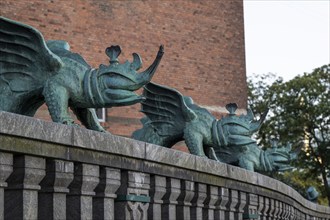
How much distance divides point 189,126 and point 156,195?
5.17 m

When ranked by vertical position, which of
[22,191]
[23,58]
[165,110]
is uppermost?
[165,110]

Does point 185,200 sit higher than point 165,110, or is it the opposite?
point 165,110

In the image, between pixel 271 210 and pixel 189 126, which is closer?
pixel 271 210

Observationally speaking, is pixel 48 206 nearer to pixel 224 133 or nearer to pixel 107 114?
pixel 224 133

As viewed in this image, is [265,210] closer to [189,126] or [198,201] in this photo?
[189,126]

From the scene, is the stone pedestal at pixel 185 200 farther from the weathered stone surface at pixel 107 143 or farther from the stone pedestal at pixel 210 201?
the weathered stone surface at pixel 107 143

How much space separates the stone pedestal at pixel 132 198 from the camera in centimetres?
648

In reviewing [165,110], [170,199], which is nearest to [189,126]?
[165,110]

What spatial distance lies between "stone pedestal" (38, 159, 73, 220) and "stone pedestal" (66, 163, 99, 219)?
0.12 m

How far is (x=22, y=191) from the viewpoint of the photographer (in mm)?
5375

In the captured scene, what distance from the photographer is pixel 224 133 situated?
12.6 metres

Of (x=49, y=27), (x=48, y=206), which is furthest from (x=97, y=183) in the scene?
(x=49, y=27)

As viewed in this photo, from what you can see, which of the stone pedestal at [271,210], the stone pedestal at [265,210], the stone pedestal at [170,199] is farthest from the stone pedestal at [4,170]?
the stone pedestal at [271,210]

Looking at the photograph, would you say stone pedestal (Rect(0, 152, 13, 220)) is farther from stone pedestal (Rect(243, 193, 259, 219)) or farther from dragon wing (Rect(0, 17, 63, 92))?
stone pedestal (Rect(243, 193, 259, 219))
